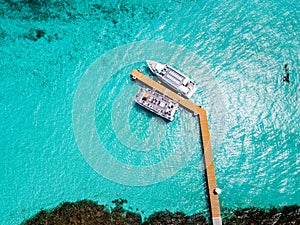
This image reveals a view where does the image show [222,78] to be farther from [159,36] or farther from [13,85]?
[13,85]

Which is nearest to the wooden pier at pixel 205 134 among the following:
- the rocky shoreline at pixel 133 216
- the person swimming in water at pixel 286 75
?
the rocky shoreline at pixel 133 216

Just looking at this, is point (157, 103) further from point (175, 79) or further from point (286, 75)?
point (286, 75)

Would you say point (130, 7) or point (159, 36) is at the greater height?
point (130, 7)

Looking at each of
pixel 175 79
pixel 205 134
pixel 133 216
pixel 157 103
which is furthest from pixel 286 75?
pixel 133 216

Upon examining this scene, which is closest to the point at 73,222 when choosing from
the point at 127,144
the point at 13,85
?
Result: the point at 127,144

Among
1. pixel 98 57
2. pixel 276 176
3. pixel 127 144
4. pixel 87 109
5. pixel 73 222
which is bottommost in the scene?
pixel 73 222

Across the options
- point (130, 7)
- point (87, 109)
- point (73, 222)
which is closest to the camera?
point (73, 222)
